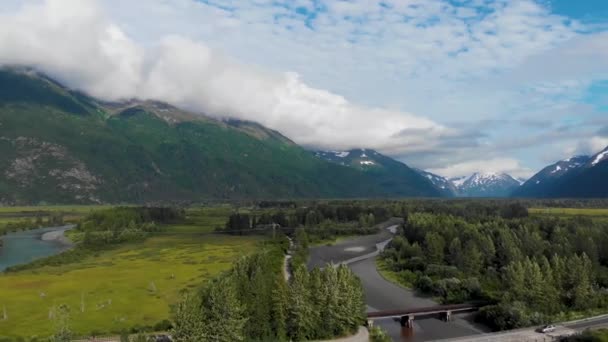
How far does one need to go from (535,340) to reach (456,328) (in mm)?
17825

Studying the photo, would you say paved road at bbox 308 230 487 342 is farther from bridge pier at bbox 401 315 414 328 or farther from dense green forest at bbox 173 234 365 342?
dense green forest at bbox 173 234 365 342

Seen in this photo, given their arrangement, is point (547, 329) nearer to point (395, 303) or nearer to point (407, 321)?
point (407, 321)

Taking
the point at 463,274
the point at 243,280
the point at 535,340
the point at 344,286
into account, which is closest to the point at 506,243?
the point at 463,274

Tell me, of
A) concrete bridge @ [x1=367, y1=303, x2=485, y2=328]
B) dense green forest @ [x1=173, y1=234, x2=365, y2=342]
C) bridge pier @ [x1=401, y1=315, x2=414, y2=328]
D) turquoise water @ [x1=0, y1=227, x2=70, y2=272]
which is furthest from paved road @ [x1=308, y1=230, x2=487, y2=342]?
turquoise water @ [x1=0, y1=227, x2=70, y2=272]

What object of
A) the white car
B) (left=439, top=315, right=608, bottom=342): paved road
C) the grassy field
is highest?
the grassy field

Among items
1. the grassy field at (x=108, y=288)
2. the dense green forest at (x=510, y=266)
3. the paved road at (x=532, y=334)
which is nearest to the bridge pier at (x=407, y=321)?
the dense green forest at (x=510, y=266)

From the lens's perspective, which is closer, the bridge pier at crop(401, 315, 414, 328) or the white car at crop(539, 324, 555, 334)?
the white car at crop(539, 324, 555, 334)

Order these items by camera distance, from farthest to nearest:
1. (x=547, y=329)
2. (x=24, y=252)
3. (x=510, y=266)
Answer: (x=24, y=252) < (x=510, y=266) < (x=547, y=329)

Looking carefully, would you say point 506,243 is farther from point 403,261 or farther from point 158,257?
point 158,257

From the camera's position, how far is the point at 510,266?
105750 mm

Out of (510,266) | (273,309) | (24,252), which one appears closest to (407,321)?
(510,266)

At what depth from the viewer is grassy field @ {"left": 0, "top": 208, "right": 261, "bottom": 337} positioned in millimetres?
85500

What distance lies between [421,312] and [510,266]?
77.3ft

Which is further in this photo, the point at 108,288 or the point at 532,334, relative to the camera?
the point at 108,288
